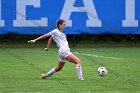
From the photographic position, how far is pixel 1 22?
1255 inches

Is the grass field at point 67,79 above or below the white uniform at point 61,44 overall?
below

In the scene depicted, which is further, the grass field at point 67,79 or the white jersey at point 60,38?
the white jersey at point 60,38

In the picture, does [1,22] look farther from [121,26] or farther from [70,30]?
[121,26]

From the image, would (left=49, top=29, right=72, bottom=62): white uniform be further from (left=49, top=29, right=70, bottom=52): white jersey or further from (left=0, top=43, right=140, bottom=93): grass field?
(left=0, top=43, right=140, bottom=93): grass field

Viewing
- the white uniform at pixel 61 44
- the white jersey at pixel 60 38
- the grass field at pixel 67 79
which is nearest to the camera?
the grass field at pixel 67 79

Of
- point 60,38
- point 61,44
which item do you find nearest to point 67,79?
point 61,44

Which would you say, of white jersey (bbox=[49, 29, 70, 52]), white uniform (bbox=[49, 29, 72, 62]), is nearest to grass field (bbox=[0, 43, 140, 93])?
white uniform (bbox=[49, 29, 72, 62])

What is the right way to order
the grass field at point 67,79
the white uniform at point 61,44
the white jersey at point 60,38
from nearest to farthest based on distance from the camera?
the grass field at point 67,79
the white uniform at point 61,44
the white jersey at point 60,38

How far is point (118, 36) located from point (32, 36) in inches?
227

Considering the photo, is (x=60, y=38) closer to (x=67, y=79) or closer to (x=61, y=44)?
(x=61, y=44)

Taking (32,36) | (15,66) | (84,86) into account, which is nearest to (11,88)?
(84,86)

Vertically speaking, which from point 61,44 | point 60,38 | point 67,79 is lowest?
point 67,79

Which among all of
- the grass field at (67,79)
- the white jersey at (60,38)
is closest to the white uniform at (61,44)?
the white jersey at (60,38)

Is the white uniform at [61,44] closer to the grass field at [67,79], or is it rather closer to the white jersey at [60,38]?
the white jersey at [60,38]
